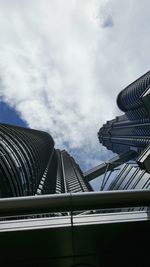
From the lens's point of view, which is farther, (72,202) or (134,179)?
(134,179)

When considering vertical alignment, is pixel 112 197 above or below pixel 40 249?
above

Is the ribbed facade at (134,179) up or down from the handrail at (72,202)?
up

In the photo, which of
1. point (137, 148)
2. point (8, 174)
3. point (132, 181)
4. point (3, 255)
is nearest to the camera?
point (3, 255)

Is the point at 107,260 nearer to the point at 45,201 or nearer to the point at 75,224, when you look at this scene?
the point at 75,224

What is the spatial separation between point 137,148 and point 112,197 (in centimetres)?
16940

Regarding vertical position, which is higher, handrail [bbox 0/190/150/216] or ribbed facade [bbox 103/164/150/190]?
ribbed facade [bbox 103/164/150/190]

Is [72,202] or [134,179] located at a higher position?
[134,179]

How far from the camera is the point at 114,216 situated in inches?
218

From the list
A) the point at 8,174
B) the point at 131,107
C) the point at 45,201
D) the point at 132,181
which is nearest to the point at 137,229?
the point at 45,201

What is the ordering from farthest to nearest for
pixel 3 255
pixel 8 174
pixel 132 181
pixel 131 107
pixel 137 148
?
pixel 131 107
pixel 137 148
pixel 132 181
pixel 8 174
pixel 3 255

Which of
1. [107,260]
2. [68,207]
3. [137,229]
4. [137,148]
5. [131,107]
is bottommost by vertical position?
[107,260]

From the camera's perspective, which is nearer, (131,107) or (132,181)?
(132,181)

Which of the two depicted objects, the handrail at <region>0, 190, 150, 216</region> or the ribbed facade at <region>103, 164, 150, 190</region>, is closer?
the handrail at <region>0, 190, 150, 216</region>

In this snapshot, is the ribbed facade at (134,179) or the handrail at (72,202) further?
the ribbed facade at (134,179)
